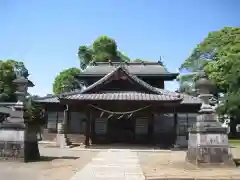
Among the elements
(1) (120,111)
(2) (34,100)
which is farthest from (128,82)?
(2) (34,100)

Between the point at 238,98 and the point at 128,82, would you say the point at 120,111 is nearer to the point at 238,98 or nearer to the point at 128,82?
the point at 128,82

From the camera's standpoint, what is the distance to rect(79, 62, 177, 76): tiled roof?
106 feet

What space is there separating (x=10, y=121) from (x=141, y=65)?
24.8 meters

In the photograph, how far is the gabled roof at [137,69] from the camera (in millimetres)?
31538

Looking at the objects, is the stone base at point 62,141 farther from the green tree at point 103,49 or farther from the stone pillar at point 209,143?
the green tree at point 103,49

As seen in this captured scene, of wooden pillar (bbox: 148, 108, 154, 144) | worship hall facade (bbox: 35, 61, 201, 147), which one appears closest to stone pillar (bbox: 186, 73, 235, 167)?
worship hall facade (bbox: 35, 61, 201, 147)

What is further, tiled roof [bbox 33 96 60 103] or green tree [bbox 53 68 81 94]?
green tree [bbox 53 68 81 94]

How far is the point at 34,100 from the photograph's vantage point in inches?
1073

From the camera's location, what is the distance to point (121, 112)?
22453mm

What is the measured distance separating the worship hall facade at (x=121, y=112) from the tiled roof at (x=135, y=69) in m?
6.59

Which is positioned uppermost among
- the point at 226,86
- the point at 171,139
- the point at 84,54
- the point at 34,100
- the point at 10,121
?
the point at 84,54

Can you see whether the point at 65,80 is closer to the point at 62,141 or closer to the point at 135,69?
the point at 135,69

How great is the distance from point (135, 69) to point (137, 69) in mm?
256

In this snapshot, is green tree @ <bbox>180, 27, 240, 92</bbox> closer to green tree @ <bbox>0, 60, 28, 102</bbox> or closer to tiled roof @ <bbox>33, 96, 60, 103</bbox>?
tiled roof @ <bbox>33, 96, 60, 103</bbox>
